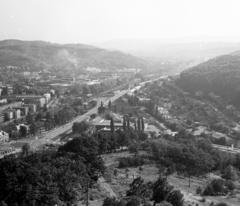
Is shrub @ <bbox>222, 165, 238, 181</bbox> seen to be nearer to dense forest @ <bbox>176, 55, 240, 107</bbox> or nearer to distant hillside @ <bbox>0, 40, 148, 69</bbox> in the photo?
dense forest @ <bbox>176, 55, 240, 107</bbox>

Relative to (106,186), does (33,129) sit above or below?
below

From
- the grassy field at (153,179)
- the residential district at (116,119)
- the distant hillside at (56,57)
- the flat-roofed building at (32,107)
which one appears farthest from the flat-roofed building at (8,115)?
the distant hillside at (56,57)

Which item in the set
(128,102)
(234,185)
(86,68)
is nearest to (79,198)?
(234,185)

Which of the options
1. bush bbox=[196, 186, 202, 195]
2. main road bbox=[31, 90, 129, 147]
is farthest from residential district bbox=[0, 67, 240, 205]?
bush bbox=[196, 186, 202, 195]

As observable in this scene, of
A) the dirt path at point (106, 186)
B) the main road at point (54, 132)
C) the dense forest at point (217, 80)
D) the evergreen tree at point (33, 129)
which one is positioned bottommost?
the main road at point (54, 132)

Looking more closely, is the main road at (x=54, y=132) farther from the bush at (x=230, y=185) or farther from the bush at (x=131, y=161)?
the bush at (x=230, y=185)

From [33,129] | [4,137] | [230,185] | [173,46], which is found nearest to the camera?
[230,185]

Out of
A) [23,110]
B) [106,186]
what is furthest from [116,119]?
[106,186]

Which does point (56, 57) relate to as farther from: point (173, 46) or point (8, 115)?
point (173, 46)
